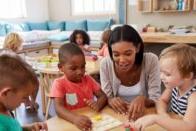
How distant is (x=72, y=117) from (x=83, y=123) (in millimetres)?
74

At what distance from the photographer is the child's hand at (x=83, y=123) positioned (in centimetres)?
108

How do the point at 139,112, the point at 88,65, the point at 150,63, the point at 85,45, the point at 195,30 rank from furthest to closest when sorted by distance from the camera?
the point at 195,30 < the point at 85,45 < the point at 88,65 < the point at 150,63 < the point at 139,112

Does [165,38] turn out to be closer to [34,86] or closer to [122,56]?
[122,56]

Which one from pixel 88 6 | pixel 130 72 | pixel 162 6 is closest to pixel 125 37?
pixel 130 72

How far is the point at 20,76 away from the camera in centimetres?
79

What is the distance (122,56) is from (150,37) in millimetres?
2877

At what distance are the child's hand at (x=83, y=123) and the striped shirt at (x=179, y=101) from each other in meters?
0.43

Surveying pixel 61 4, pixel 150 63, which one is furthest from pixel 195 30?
pixel 61 4

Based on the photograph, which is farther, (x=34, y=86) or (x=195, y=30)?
(x=195, y=30)

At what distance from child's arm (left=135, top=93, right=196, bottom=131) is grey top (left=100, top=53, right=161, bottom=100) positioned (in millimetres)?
557

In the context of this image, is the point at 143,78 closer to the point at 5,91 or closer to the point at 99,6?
the point at 5,91

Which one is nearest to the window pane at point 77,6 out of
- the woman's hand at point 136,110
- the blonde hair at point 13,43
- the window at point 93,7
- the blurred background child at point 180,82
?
the window at point 93,7

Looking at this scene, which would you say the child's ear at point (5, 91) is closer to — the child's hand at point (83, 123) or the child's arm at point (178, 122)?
the child's hand at point (83, 123)

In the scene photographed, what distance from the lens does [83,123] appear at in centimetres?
110
